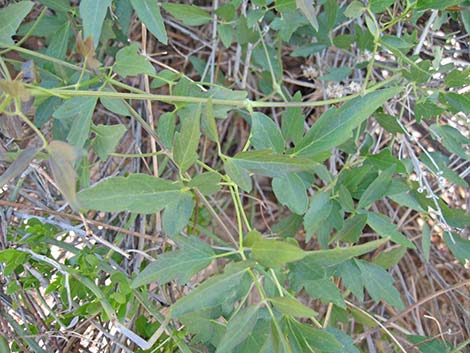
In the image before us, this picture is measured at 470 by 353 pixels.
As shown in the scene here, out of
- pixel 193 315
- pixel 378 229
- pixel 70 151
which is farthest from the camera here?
pixel 378 229

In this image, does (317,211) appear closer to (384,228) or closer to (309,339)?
(384,228)

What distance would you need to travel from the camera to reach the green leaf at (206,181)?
78cm

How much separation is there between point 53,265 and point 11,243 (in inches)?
5.6

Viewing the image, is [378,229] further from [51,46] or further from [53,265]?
[51,46]

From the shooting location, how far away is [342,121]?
2.62 feet

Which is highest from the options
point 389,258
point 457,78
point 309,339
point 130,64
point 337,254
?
point 130,64

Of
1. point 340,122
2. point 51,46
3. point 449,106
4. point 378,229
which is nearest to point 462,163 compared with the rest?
point 449,106

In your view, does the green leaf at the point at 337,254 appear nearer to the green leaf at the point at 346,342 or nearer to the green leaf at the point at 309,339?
the green leaf at the point at 309,339

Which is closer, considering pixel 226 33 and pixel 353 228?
pixel 353 228

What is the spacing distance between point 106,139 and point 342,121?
33 cm

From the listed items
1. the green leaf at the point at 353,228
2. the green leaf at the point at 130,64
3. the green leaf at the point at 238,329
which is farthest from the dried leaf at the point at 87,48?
the green leaf at the point at 353,228

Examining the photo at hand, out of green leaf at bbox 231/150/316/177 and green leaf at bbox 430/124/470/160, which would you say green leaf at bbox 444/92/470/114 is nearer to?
green leaf at bbox 430/124/470/160

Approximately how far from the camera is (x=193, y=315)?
34.4 inches

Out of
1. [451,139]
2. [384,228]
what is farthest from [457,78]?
[384,228]
